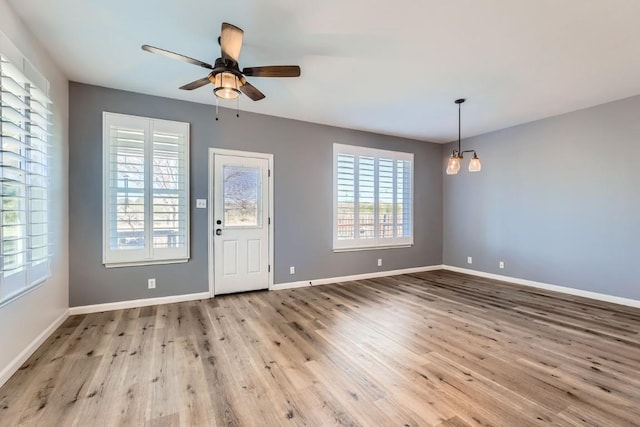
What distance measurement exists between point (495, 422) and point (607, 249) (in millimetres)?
3911

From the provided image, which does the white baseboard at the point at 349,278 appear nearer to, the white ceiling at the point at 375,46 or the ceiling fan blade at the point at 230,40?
the white ceiling at the point at 375,46

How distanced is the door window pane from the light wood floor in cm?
129

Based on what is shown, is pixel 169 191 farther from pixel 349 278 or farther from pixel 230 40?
pixel 349 278

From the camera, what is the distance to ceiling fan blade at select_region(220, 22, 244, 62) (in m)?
2.13

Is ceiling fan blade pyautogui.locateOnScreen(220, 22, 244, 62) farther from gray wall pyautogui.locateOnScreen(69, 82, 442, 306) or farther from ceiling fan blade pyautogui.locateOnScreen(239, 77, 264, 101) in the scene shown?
gray wall pyautogui.locateOnScreen(69, 82, 442, 306)

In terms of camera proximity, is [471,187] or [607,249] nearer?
[607,249]

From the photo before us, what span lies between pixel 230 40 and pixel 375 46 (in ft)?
4.34

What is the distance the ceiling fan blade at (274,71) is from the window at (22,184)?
5.29ft

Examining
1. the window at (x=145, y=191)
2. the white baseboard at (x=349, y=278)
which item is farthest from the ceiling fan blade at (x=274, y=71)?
the white baseboard at (x=349, y=278)

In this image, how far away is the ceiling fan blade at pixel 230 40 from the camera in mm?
2134

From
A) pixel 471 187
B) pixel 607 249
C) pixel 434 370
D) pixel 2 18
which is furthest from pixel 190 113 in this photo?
pixel 607 249

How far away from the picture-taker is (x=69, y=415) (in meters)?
1.80

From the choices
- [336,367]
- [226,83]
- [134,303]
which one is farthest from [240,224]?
[336,367]

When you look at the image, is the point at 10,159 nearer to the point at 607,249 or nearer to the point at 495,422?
the point at 495,422
